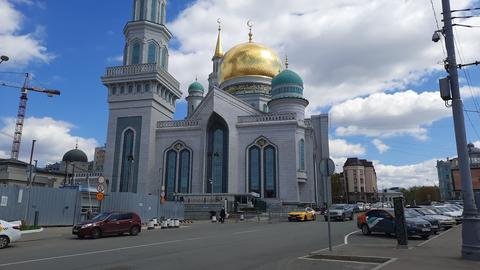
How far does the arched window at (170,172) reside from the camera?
166 feet

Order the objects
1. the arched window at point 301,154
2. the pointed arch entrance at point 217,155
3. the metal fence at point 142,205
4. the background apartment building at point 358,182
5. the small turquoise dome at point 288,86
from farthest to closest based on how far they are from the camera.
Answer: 1. the background apartment building at point 358,182
2. the small turquoise dome at point 288,86
3. the pointed arch entrance at point 217,155
4. the arched window at point 301,154
5. the metal fence at point 142,205

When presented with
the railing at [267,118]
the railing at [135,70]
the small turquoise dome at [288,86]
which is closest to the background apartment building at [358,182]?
the small turquoise dome at [288,86]

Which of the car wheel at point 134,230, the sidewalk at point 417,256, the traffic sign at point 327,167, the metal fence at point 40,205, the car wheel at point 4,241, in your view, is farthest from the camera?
the metal fence at point 40,205

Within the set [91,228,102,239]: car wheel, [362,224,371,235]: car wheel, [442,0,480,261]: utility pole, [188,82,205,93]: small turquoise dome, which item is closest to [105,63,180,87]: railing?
[188,82,205,93]: small turquoise dome

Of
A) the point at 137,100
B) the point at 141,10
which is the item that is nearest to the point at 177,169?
the point at 137,100

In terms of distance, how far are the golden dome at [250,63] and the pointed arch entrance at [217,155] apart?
12.7 metres

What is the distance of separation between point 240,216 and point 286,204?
11.0 metres

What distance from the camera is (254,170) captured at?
161ft

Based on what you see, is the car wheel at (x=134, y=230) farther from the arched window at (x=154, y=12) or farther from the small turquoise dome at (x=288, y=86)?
the arched window at (x=154, y=12)

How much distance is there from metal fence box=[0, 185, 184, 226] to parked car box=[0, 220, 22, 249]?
767 centimetres

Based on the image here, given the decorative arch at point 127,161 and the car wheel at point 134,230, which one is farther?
the decorative arch at point 127,161

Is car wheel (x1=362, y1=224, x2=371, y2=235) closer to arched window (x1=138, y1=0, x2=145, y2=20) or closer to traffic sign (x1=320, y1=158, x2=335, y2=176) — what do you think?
traffic sign (x1=320, y1=158, x2=335, y2=176)

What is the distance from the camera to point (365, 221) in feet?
59.2

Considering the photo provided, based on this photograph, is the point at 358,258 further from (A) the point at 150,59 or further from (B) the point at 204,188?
(A) the point at 150,59
